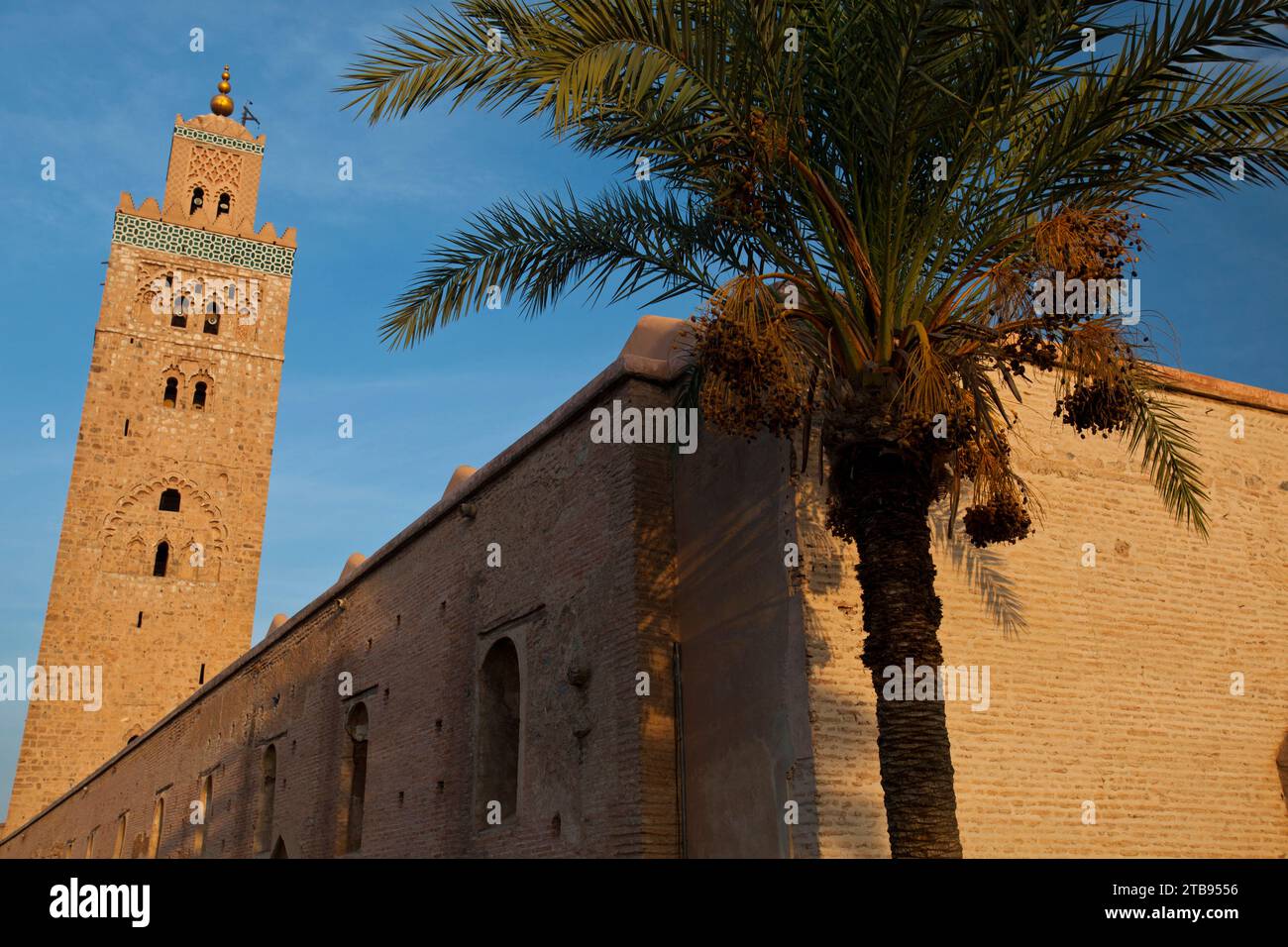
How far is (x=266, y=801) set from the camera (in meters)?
16.7

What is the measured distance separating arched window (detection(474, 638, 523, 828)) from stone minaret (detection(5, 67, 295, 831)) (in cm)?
2097

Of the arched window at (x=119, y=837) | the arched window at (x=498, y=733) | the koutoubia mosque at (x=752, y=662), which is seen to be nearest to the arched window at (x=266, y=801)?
the koutoubia mosque at (x=752, y=662)

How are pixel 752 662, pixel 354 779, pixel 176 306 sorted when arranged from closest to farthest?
pixel 752 662
pixel 354 779
pixel 176 306

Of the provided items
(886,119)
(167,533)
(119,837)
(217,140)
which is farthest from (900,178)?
(217,140)

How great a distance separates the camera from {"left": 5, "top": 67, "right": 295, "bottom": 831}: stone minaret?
2884 cm

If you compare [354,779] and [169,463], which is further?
[169,463]

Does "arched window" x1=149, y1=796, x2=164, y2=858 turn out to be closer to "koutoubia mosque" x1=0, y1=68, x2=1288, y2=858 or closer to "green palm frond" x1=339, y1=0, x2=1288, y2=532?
"koutoubia mosque" x1=0, y1=68, x2=1288, y2=858

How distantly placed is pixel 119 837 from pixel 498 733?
17981mm

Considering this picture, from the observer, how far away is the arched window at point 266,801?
16.2m

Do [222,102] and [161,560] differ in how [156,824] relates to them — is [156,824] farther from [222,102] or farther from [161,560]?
[222,102]

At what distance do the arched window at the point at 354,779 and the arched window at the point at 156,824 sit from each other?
34.9 ft

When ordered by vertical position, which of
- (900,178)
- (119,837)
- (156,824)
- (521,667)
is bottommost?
(119,837)

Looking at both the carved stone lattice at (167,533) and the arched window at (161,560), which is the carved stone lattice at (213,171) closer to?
the carved stone lattice at (167,533)
